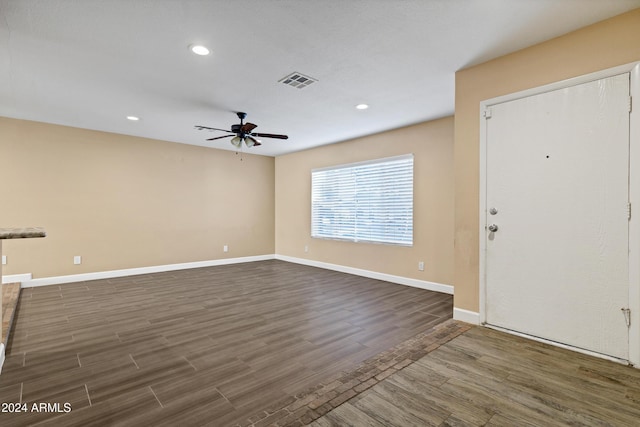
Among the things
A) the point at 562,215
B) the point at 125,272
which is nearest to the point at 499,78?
the point at 562,215

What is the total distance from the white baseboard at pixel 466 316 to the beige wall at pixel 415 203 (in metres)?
1.44

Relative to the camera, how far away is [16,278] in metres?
4.75

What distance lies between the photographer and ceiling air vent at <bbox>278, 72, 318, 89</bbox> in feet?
10.6

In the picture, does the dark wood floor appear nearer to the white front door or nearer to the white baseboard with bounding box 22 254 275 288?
the white baseboard with bounding box 22 254 275 288

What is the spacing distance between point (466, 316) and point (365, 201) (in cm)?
306

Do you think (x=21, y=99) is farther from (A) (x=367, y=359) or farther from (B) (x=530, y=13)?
(B) (x=530, y=13)

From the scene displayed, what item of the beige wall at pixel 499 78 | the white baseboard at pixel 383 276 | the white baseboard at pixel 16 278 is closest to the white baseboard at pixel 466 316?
the beige wall at pixel 499 78

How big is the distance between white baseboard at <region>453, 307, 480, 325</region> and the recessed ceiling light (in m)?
3.60

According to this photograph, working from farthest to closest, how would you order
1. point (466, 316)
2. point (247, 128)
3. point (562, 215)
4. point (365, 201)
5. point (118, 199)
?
1. point (365, 201)
2. point (118, 199)
3. point (247, 128)
4. point (466, 316)
5. point (562, 215)

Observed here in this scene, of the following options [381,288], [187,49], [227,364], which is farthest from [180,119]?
[381,288]

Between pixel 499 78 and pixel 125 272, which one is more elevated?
pixel 499 78

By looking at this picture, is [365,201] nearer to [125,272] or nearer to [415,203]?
[415,203]

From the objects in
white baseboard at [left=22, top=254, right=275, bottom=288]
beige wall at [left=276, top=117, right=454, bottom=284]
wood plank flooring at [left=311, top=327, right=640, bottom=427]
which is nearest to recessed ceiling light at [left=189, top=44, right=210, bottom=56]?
wood plank flooring at [left=311, top=327, right=640, bottom=427]

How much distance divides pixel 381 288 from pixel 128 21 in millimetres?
4474
